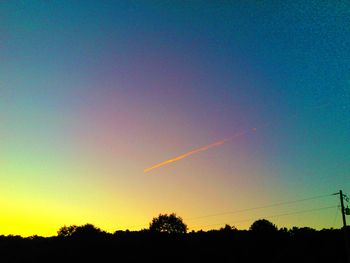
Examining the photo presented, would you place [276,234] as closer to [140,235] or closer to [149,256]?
[149,256]

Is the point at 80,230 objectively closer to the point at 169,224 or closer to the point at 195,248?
the point at 169,224

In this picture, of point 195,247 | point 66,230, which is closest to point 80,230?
point 66,230

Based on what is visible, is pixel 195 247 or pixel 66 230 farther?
pixel 66 230

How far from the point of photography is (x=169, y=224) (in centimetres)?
13500

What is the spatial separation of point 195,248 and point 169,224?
6310cm

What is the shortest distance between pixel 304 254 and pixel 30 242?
7231 centimetres

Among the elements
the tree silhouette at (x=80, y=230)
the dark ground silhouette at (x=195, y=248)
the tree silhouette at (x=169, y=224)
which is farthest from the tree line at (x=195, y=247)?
the tree silhouette at (x=169, y=224)

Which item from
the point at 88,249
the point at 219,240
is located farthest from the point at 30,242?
the point at 219,240

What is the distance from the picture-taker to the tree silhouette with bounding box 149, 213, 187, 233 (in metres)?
134

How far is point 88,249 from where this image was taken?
260 ft

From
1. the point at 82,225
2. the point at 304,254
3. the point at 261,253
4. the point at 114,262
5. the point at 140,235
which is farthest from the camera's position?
the point at 82,225

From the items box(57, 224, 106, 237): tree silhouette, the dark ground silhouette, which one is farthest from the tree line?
box(57, 224, 106, 237): tree silhouette

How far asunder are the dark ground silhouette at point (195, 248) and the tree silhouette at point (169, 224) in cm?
4099

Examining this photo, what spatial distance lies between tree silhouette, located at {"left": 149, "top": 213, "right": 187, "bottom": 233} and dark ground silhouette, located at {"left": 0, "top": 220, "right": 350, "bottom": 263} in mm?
40987
